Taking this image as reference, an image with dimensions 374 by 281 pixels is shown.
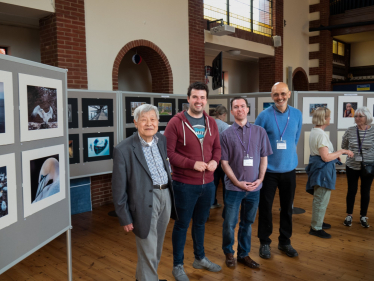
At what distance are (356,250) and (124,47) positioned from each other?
4862 mm

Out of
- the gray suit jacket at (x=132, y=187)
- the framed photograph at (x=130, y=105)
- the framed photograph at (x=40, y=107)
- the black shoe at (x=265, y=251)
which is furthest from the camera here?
the framed photograph at (x=130, y=105)

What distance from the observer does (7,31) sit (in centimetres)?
616

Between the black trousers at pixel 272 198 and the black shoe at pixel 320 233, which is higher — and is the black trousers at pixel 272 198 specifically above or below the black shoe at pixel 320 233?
above

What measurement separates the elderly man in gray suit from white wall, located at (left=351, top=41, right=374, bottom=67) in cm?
1420

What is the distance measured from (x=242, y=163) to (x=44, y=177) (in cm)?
166

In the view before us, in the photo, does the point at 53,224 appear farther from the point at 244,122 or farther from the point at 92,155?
the point at 92,155

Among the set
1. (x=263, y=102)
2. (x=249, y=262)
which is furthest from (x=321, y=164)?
(x=263, y=102)

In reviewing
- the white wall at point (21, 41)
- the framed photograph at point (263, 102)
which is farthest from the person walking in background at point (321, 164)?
the white wall at point (21, 41)

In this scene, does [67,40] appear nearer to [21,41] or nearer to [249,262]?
[21,41]

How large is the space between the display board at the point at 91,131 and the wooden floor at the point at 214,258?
0.90 m

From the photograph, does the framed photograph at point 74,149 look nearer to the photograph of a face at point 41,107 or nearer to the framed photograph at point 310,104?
the photograph of a face at point 41,107

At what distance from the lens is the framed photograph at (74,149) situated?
4.92 meters

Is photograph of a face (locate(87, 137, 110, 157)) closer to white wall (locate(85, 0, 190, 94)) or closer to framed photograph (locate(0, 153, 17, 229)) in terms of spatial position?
white wall (locate(85, 0, 190, 94))

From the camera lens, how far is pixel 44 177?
232 centimetres
